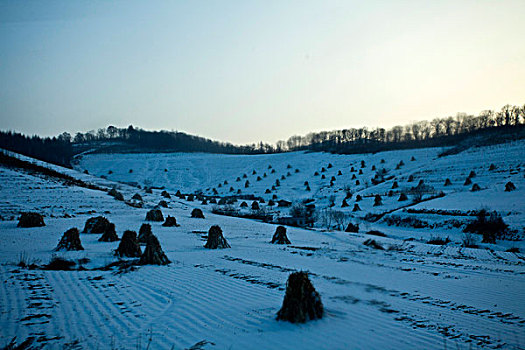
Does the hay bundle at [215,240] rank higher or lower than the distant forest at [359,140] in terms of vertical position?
lower

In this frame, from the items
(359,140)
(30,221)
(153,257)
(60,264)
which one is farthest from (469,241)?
(359,140)

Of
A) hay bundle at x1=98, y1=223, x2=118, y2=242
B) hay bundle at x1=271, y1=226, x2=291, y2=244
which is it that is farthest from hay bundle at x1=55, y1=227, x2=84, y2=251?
hay bundle at x1=271, y1=226, x2=291, y2=244

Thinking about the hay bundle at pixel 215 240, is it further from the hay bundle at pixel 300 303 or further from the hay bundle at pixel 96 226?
the hay bundle at pixel 300 303

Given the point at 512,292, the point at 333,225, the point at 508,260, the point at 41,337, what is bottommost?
the point at 333,225

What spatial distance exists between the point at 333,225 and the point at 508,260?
1387cm

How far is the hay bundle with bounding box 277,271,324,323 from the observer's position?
15.5 ft

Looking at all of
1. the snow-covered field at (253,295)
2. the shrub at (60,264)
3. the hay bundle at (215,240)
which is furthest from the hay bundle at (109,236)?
the shrub at (60,264)

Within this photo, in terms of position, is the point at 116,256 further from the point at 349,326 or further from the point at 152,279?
the point at 349,326

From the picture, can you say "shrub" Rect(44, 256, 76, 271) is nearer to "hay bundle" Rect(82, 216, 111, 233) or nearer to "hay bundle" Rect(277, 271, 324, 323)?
"hay bundle" Rect(277, 271, 324, 323)

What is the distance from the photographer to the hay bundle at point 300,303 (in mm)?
4730

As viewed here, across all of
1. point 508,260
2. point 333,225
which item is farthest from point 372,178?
point 508,260

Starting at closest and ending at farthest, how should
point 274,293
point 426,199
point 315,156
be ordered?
point 274,293, point 426,199, point 315,156

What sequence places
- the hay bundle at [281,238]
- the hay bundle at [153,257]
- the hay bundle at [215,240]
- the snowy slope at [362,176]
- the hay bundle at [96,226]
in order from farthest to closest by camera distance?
the snowy slope at [362,176] → the hay bundle at [96,226] → the hay bundle at [281,238] → the hay bundle at [215,240] → the hay bundle at [153,257]

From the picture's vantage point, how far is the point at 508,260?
425 inches
